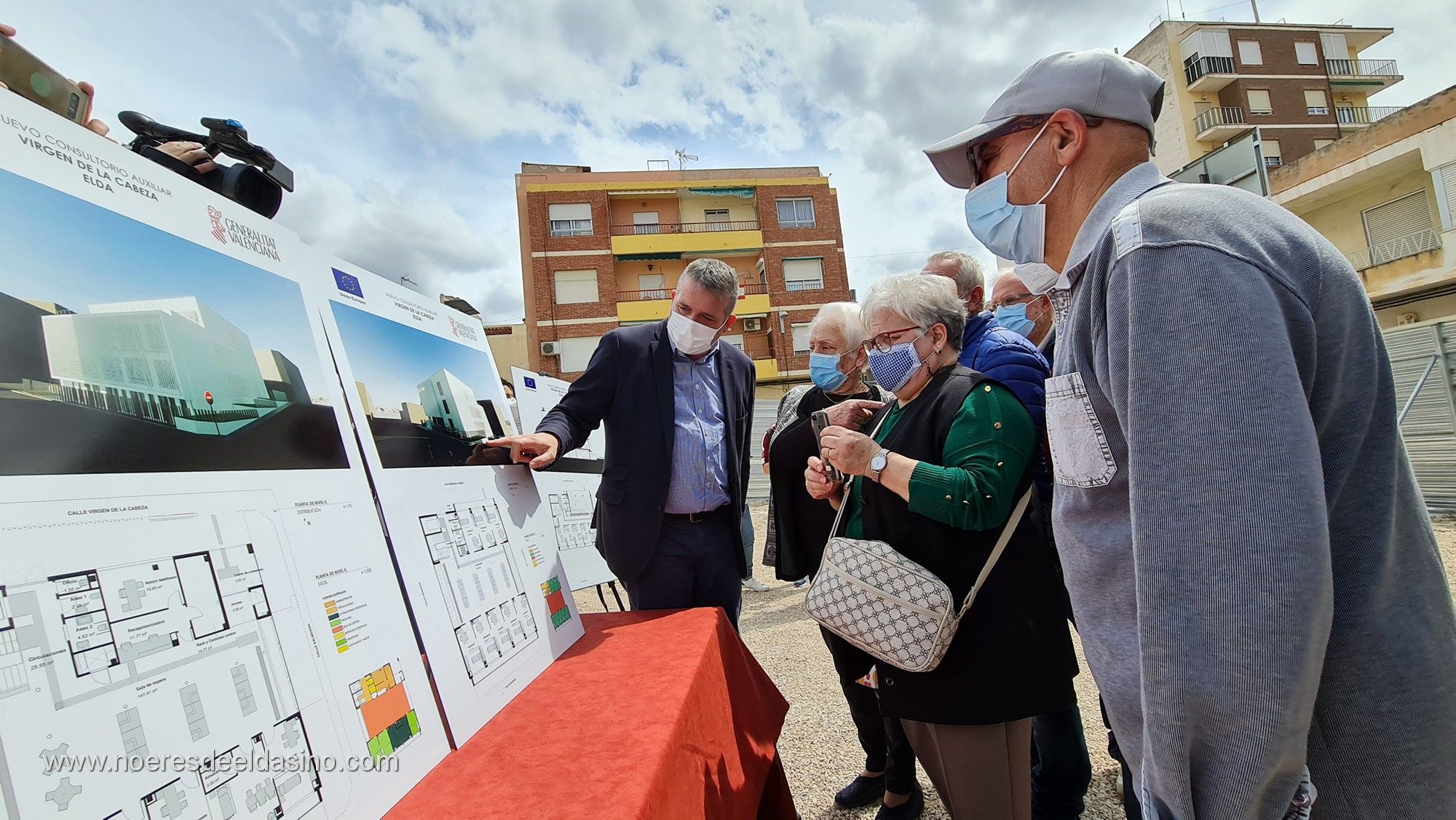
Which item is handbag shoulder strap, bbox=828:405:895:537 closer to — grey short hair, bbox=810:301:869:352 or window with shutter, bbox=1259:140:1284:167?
grey short hair, bbox=810:301:869:352

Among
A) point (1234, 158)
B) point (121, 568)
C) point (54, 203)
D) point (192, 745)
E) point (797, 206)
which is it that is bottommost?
point (192, 745)

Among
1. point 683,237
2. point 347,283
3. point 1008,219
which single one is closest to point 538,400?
point 347,283

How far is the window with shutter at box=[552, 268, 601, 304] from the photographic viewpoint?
25.9 meters

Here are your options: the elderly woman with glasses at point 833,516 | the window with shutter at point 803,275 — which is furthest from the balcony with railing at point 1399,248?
the elderly woman with glasses at point 833,516

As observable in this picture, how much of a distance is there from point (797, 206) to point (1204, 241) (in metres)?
28.7

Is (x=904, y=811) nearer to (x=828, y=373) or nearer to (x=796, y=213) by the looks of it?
(x=828, y=373)

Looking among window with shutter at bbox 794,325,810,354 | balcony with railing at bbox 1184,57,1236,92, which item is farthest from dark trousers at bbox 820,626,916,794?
balcony with railing at bbox 1184,57,1236,92

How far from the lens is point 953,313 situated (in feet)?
6.15

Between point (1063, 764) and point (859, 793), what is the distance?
805mm

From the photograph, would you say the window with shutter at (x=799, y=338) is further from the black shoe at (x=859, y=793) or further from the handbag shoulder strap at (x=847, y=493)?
the handbag shoulder strap at (x=847, y=493)

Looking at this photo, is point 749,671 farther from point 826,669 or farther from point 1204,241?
point 826,669

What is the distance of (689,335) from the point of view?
7.71ft

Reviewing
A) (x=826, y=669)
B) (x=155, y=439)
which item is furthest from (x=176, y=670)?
(x=826, y=669)

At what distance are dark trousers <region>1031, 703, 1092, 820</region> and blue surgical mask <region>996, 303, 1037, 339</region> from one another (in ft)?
5.36
